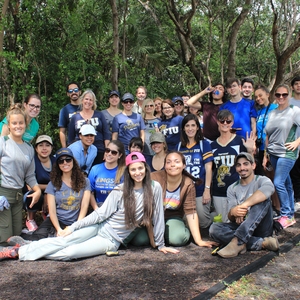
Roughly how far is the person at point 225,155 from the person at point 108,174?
141 cm

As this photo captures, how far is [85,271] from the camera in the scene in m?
3.93

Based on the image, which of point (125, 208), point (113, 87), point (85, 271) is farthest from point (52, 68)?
point (85, 271)

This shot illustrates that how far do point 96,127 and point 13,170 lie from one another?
1718 mm

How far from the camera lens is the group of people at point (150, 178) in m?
4.43

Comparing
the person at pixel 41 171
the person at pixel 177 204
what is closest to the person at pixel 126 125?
the person at pixel 41 171

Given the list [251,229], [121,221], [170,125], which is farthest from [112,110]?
[251,229]

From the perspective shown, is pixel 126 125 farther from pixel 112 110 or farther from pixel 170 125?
pixel 170 125

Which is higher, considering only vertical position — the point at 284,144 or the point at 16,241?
the point at 284,144

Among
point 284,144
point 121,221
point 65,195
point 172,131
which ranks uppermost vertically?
point 172,131

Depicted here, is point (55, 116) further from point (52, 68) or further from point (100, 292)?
point (100, 292)

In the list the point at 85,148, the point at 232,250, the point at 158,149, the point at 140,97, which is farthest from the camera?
the point at 140,97

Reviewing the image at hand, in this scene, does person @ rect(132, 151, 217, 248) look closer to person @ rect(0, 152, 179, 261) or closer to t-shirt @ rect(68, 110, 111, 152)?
person @ rect(0, 152, 179, 261)

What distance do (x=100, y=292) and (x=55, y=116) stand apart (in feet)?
17.7

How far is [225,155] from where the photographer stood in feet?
17.6
